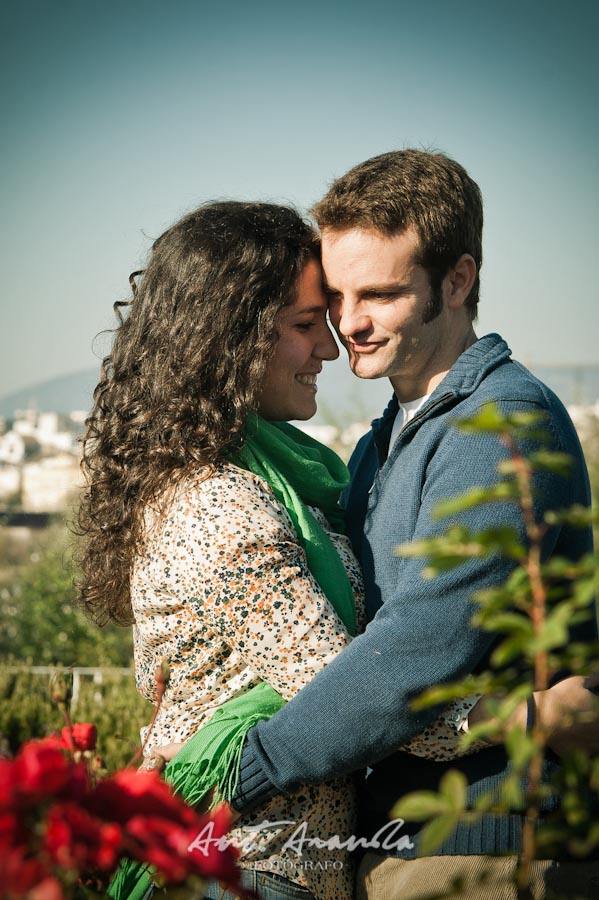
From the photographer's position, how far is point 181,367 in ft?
7.36

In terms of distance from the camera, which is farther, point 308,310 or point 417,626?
point 308,310

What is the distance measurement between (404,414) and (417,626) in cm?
94

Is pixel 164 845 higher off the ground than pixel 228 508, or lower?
lower

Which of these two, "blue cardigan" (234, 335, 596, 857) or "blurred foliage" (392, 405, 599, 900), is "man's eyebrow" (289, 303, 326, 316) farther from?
"blurred foliage" (392, 405, 599, 900)

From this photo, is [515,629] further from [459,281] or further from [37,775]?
[459,281]

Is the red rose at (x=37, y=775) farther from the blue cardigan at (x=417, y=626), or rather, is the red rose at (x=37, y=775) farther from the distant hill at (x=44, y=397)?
the distant hill at (x=44, y=397)

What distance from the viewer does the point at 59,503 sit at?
33156 mm

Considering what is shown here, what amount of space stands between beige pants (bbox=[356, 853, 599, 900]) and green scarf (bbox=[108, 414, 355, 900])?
1.48ft

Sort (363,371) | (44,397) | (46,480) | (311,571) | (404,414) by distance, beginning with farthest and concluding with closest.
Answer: (44,397) < (46,480) < (404,414) < (363,371) < (311,571)

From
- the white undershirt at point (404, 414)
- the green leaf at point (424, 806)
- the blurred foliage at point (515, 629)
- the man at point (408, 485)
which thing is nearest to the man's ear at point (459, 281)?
the man at point (408, 485)

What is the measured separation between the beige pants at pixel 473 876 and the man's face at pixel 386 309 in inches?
48.2

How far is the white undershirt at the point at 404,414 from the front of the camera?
2.59 metres

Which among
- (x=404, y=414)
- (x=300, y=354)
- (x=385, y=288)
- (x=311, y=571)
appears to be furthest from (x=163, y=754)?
(x=385, y=288)

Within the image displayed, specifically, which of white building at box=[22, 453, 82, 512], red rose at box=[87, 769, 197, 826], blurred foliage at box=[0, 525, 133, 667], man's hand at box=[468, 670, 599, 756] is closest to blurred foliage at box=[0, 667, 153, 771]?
blurred foliage at box=[0, 525, 133, 667]
